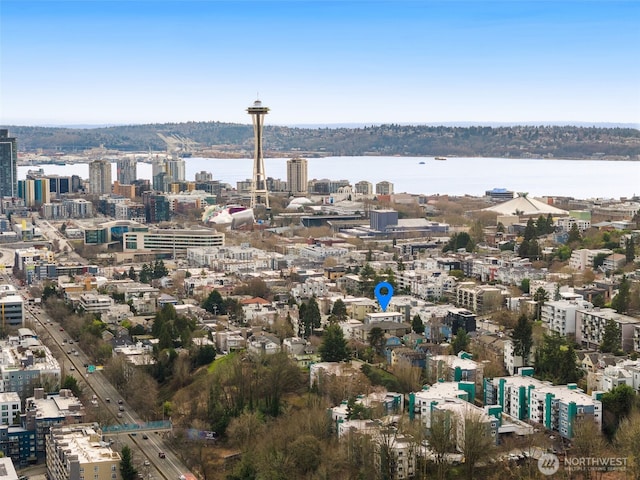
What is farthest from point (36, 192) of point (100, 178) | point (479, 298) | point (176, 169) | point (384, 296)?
point (479, 298)

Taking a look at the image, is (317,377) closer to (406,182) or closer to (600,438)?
(600,438)

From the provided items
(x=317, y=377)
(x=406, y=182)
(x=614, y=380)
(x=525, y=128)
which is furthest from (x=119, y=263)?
(x=525, y=128)

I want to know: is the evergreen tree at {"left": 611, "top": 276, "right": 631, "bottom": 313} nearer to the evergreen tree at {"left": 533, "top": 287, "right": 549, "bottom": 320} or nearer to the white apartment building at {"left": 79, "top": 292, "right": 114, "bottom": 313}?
the evergreen tree at {"left": 533, "top": 287, "right": 549, "bottom": 320}

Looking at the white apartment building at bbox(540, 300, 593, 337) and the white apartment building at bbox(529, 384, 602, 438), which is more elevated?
the white apartment building at bbox(540, 300, 593, 337)

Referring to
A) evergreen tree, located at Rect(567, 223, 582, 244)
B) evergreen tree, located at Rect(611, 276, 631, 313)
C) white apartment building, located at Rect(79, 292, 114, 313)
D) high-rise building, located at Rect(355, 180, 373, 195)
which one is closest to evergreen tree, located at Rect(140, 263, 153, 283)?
white apartment building, located at Rect(79, 292, 114, 313)

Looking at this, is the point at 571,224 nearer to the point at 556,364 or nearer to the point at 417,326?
the point at 417,326

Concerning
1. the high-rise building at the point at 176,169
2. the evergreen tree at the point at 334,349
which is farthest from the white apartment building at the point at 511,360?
the high-rise building at the point at 176,169
